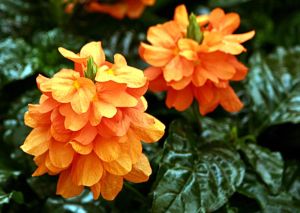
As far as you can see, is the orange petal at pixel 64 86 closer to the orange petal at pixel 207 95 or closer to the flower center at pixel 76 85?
the flower center at pixel 76 85

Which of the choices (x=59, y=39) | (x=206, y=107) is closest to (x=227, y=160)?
(x=206, y=107)

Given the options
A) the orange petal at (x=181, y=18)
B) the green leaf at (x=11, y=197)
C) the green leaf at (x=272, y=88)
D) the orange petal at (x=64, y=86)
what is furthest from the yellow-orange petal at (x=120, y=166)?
the green leaf at (x=272, y=88)

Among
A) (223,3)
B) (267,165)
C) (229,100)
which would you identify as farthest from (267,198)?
(223,3)

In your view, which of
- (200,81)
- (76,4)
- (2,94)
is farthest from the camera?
(76,4)

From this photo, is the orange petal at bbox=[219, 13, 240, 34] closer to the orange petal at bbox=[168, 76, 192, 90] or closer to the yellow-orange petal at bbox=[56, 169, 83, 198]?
the orange petal at bbox=[168, 76, 192, 90]

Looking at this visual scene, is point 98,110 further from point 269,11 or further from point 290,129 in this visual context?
point 269,11

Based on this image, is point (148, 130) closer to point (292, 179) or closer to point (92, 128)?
point (92, 128)
